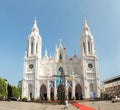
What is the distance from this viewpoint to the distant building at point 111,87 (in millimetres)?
73000

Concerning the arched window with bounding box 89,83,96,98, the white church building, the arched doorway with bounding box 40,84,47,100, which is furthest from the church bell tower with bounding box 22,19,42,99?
the arched window with bounding box 89,83,96,98

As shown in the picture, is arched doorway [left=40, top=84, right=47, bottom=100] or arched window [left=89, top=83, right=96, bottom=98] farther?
arched doorway [left=40, top=84, right=47, bottom=100]

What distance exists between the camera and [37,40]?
2584 inches

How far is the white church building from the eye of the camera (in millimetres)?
58316

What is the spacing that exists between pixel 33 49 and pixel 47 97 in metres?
16.1

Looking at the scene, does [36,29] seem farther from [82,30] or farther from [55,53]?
[82,30]

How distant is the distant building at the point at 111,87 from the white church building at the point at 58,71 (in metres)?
13.1

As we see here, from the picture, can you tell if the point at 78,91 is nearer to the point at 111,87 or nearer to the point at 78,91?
the point at 78,91

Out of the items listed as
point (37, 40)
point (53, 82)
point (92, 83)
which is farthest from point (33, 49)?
point (92, 83)

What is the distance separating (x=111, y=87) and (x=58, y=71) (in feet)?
94.0

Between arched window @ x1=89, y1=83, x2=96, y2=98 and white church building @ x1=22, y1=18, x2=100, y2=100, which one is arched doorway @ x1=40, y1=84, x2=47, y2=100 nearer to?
white church building @ x1=22, y1=18, x2=100, y2=100

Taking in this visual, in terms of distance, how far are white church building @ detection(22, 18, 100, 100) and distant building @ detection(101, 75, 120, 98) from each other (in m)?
13.1

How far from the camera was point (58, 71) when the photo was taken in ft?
203

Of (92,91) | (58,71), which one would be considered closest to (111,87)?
(92,91)
